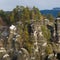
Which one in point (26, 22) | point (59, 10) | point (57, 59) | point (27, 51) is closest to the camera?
point (57, 59)

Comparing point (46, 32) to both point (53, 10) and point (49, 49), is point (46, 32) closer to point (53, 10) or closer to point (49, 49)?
point (49, 49)

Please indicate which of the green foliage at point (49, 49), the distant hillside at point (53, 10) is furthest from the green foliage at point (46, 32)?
the distant hillside at point (53, 10)

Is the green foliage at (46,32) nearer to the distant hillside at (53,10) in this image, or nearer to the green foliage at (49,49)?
the green foliage at (49,49)

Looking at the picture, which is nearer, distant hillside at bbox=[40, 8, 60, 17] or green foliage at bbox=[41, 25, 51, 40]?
green foliage at bbox=[41, 25, 51, 40]

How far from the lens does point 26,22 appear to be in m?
10.6

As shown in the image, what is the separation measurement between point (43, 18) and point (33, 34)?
792 millimetres

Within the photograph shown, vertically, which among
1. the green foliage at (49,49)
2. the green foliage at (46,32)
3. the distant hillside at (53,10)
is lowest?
the green foliage at (49,49)

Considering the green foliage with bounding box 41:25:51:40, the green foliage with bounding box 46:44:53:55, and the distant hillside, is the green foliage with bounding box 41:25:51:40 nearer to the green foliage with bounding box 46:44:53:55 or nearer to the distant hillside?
the green foliage with bounding box 46:44:53:55

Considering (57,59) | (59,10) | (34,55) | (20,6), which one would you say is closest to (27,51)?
(34,55)

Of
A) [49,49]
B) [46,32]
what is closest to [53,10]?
[46,32]

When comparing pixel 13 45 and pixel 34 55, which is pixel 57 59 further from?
pixel 13 45

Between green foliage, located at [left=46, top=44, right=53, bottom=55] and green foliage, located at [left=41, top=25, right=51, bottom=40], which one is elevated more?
green foliage, located at [left=41, top=25, right=51, bottom=40]

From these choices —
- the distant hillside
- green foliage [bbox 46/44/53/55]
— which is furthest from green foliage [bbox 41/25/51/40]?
the distant hillside

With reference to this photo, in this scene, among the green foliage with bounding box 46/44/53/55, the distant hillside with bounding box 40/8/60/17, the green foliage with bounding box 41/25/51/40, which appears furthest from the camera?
the distant hillside with bounding box 40/8/60/17
